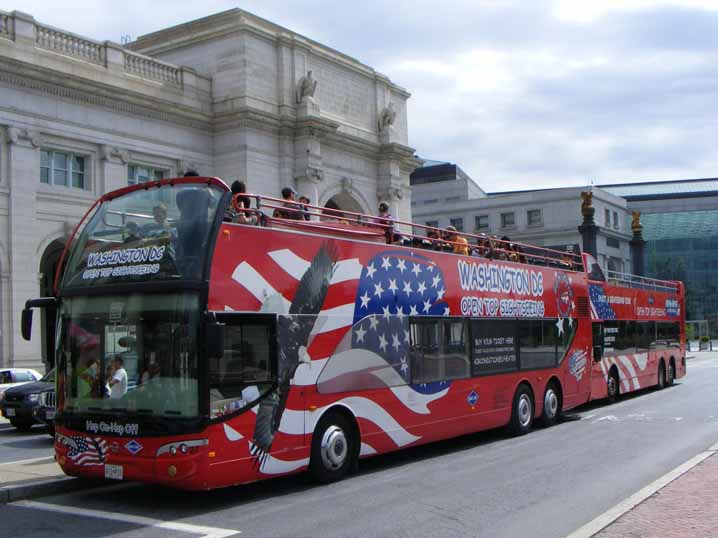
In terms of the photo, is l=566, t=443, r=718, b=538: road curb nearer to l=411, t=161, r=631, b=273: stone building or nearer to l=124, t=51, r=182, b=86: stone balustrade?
l=124, t=51, r=182, b=86: stone balustrade

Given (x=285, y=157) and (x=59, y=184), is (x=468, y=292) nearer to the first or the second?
(x=59, y=184)

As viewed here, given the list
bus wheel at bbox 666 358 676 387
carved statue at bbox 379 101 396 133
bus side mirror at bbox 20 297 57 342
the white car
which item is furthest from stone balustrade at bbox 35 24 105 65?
bus wheel at bbox 666 358 676 387

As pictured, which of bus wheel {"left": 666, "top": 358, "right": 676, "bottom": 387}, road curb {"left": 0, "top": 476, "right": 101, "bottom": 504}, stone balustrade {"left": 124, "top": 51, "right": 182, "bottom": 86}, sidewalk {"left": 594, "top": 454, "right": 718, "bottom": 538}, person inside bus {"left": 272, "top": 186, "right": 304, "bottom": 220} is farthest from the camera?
stone balustrade {"left": 124, "top": 51, "right": 182, "bottom": 86}

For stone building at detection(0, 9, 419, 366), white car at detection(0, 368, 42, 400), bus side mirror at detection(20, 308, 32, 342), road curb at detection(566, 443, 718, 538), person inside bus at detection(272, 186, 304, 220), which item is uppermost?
stone building at detection(0, 9, 419, 366)

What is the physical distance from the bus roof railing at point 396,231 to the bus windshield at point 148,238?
58cm

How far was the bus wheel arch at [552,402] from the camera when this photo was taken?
631 inches

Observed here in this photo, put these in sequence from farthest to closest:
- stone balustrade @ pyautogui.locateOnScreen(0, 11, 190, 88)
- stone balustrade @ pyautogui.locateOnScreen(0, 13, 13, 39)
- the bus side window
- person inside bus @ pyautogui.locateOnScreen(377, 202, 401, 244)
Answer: stone balustrade @ pyautogui.locateOnScreen(0, 11, 190, 88), stone balustrade @ pyautogui.locateOnScreen(0, 13, 13, 39), the bus side window, person inside bus @ pyautogui.locateOnScreen(377, 202, 401, 244)

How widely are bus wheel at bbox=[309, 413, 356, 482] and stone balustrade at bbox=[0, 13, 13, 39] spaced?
23.8 m

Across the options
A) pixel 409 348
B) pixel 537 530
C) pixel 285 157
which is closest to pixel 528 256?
pixel 409 348

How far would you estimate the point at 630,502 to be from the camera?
27.0ft

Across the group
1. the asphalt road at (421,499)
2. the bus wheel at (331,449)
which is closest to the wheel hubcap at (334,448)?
the bus wheel at (331,449)

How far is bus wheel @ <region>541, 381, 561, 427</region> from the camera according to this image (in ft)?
52.6

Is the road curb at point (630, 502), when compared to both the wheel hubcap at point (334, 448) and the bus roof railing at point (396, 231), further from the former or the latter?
the bus roof railing at point (396, 231)

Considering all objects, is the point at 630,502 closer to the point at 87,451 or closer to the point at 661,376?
the point at 87,451
